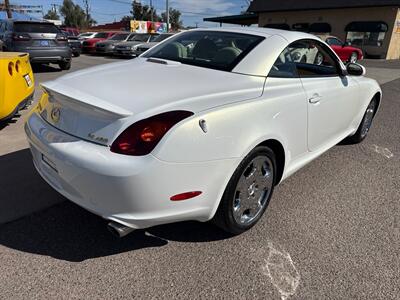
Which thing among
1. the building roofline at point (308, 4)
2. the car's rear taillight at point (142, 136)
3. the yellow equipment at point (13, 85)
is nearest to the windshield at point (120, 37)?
the yellow equipment at point (13, 85)

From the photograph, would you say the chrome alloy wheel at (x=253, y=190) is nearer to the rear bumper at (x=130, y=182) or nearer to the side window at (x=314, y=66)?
the rear bumper at (x=130, y=182)

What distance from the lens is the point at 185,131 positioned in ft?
6.57

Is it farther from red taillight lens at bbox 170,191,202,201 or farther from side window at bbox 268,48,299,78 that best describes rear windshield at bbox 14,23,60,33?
red taillight lens at bbox 170,191,202,201

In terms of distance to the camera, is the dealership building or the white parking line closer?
the white parking line

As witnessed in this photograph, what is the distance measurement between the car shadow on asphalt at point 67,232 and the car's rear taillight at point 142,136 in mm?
895

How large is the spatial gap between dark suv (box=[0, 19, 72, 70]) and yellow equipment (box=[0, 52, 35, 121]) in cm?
611

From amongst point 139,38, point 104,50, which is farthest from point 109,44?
point 139,38

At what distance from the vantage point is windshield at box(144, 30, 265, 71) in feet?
9.45

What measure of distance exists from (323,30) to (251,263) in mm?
30089

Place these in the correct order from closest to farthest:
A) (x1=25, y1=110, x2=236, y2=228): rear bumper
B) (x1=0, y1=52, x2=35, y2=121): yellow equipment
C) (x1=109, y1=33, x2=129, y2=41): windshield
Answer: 1. (x1=25, y1=110, x2=236, y2=228): rear bumper
2. (x1=0, y1=52, x2=35, y2=121): yellow equipment
3. (x1=109, y1=33, x2=129, y2=41): windshield

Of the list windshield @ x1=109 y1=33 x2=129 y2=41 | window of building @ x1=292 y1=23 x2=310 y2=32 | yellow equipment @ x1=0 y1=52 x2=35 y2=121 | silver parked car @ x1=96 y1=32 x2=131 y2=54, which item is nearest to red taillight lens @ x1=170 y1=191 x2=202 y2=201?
yellow equipment @ x1=0 y1=52 x2=35 y2=121

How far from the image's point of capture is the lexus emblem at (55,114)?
2359 millimetres

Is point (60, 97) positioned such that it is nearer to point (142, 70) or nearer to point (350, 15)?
point (142, 70)

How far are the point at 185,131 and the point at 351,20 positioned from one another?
29.5 meters
